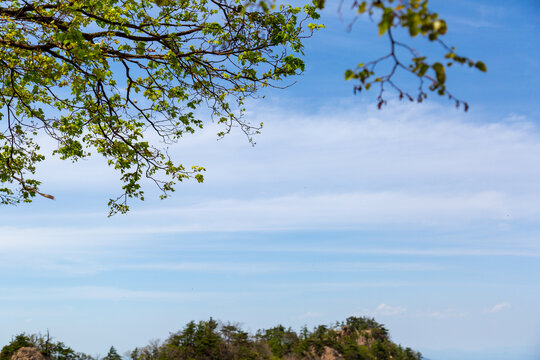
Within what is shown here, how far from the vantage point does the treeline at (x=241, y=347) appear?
2483 inches

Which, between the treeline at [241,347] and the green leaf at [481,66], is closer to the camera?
the green leaf at [481,66]

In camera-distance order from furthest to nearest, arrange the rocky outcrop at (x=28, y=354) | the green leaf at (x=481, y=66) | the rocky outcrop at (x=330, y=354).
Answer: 1. the rocky outcrop at (x=330, y=354)
2. the rocky outcrop at (x=28, y=354)
3. the green leaf at (x=481, y=66)

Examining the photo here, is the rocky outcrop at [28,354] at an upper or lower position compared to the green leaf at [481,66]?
lower

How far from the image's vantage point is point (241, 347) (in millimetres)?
70500

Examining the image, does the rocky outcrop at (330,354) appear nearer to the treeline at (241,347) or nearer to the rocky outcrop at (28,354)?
the treeline at (241,347)

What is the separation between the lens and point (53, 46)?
12.4 meters

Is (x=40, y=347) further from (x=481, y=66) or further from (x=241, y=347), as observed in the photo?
(x=481, y=66)

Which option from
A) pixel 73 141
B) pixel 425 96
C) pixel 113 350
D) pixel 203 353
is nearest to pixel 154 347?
pixel 113 350

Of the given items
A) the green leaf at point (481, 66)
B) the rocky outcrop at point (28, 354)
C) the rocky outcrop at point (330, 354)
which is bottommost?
the rocky outcrop at point (330, 354)

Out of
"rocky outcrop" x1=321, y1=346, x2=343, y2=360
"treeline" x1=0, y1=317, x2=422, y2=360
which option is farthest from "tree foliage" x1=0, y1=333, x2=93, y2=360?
"rocky outcrop" x1=321, y1=346, x2=343, y2=360

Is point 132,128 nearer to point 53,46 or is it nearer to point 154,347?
point 53,46

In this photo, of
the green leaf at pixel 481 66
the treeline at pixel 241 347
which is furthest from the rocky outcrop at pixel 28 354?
the green leaf at pixel 481 66

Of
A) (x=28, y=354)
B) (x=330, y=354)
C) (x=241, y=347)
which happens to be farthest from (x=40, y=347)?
(x=330, y=354)

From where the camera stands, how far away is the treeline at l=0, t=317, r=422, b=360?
63.1 m
